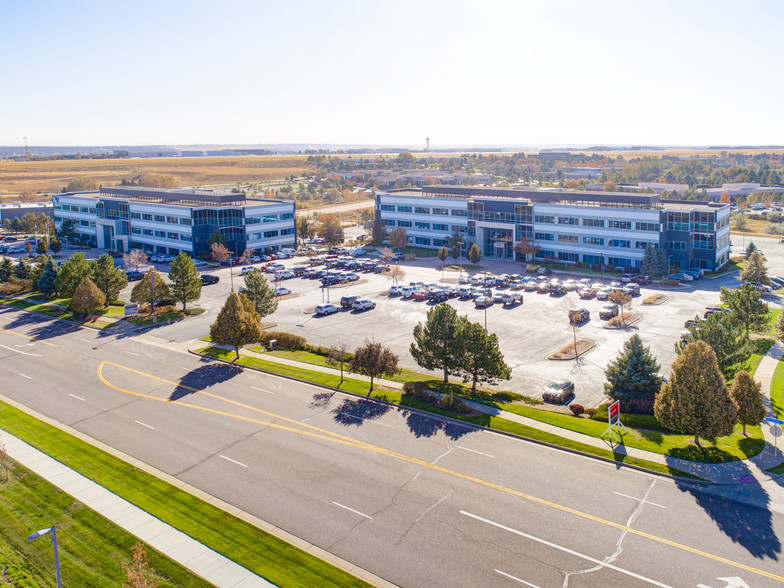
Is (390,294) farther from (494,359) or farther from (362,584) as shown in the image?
(362,584)

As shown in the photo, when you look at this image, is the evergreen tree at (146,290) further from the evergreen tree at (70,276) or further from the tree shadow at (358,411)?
the tree shadow at (358,411)

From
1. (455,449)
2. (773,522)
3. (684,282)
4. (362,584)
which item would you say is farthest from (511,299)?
(362,584)

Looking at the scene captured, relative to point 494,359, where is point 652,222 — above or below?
above

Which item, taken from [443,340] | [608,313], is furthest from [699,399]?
[608,313]

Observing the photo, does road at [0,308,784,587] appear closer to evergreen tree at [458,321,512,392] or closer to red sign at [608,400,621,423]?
red sign at [608,400,621,423]

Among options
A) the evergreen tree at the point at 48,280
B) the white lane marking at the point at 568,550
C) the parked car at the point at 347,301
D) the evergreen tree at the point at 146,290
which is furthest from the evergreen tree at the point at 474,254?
the white lane marking at the point at 568,550

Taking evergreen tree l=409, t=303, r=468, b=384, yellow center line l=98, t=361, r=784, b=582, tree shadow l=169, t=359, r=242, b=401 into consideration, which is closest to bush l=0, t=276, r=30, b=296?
yellow center line l=98, t=361, r=784, b=582
